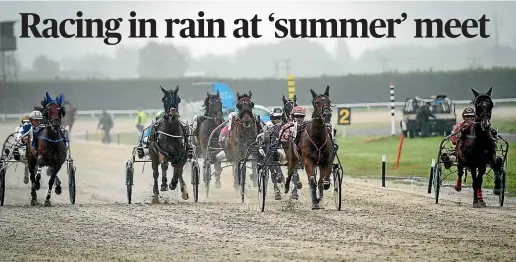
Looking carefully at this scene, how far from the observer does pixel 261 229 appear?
15.6 metres

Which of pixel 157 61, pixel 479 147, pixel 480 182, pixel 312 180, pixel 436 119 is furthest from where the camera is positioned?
pixel 157 61

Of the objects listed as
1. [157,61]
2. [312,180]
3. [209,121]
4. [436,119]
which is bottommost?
[312,180]

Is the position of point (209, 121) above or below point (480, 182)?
above

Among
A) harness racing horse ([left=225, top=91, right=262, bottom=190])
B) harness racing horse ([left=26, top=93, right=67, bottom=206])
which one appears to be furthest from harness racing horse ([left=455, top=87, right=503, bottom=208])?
harness racing horse ([left=26, top=93, right=67, bottom=206])

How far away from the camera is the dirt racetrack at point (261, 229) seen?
519 inches

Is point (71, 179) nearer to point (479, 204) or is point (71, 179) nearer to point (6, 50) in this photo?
point (479, 204)

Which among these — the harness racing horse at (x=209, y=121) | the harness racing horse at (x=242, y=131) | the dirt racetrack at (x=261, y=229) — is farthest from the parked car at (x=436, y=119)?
the harness racing horse at (x=242, y=131)

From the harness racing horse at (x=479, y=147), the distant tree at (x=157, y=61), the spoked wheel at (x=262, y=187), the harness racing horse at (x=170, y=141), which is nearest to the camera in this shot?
the spoked wheel at (x=262, y=187)

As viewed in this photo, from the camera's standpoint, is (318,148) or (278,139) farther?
(278,139)

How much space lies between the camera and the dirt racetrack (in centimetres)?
1317

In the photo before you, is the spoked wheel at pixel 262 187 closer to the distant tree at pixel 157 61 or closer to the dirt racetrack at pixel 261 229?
the dirt racetrack at pixel 261 229

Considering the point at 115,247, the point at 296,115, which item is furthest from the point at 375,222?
the point at 115,247

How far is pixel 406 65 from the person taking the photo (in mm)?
141125

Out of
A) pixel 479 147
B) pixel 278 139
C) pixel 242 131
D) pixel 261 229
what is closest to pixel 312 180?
pixel 278 139
